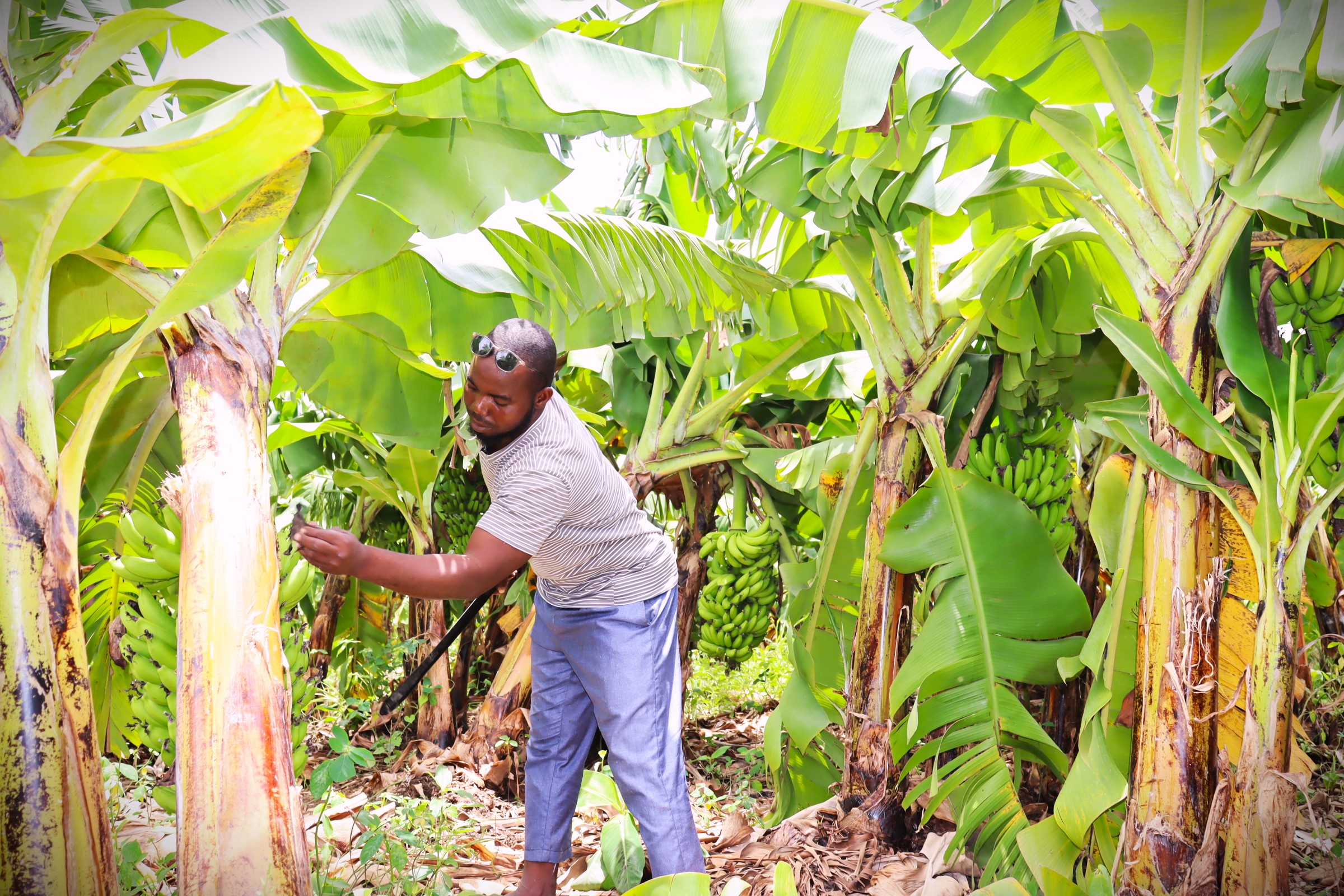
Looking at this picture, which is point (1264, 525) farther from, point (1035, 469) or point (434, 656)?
point (434, 656)

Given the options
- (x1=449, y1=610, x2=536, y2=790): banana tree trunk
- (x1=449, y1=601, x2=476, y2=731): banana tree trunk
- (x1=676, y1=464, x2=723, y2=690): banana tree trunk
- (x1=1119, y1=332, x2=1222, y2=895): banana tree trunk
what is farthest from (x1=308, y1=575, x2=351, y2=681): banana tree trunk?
(x1=1119, y1=332, x2=1222, y2=895): banana tree trunk

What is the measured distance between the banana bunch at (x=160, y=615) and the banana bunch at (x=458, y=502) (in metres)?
1.90

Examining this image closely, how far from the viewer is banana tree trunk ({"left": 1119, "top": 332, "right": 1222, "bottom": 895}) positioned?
1461 mm

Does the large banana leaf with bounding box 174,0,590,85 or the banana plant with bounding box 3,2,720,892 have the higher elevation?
the large banana leaf with bounding box 174,0,590,85

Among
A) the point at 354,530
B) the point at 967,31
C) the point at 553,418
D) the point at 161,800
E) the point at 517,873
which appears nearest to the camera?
the point at 161,800

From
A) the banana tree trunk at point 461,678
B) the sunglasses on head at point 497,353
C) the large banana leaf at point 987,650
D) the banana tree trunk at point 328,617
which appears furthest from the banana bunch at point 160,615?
the banana tree trunk at point 328,617

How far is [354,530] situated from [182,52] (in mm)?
3036

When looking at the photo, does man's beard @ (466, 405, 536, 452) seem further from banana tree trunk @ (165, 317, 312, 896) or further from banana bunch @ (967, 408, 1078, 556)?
banana bunch @ (967, 408, 1078, 556)

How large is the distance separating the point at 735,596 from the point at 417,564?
201 centimetres

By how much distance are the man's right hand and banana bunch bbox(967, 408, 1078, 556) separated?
189 cm

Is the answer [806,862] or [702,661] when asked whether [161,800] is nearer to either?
[806,862]

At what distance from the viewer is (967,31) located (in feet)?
5.26

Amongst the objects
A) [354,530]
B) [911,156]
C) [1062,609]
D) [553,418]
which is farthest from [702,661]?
[911,156]

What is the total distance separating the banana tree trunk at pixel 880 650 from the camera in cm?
225
